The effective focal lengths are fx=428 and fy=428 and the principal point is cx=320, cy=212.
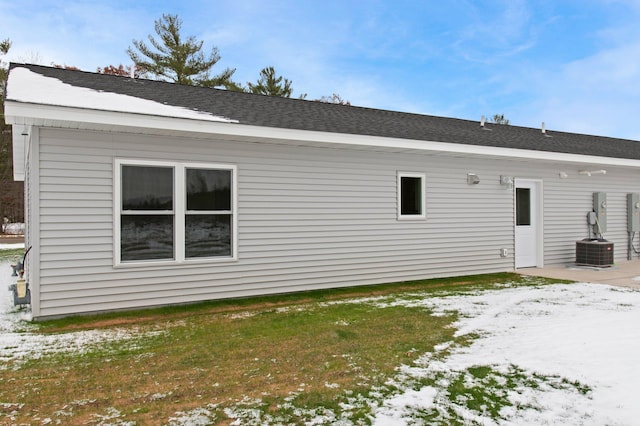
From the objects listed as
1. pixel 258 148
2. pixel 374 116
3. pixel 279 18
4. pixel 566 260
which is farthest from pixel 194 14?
pixel 566 260

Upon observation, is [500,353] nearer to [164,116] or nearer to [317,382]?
[317,382]

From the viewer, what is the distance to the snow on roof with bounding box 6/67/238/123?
4930 millimetres

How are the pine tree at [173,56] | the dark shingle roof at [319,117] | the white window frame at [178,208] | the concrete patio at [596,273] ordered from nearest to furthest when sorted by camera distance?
1. the white window frame at [178,208]
2. the dark shingle roof at [319,117]
3. the concrete patio at [596,273]
4. the pine tree at [173,56]

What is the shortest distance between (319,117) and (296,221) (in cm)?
200

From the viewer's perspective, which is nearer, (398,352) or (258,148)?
(398,352)

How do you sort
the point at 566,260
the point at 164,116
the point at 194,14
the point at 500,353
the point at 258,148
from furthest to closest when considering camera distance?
the point at 194,14, the point at 566,260, the point at 258,148, the point at 164,116, the point at 500,353

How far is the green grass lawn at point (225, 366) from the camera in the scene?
9.12 ft

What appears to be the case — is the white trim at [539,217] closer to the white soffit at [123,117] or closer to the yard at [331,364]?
the yard at [331,364]

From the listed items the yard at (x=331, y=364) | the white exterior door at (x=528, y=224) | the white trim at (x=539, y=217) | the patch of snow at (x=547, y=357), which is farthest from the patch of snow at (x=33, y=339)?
the white trim at (x=539, y=217)

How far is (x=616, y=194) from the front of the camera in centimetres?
1059

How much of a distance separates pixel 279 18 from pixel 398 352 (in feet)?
58.0

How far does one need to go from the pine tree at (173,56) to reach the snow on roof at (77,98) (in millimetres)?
18189

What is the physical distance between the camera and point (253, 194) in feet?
21.2

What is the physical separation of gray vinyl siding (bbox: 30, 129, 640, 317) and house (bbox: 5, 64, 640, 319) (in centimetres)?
2
